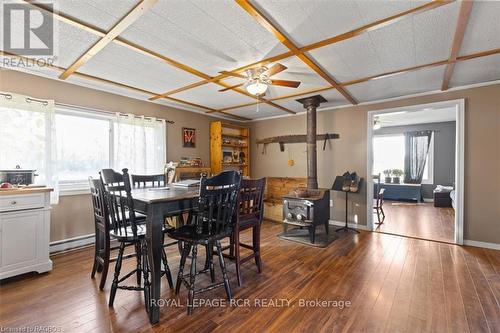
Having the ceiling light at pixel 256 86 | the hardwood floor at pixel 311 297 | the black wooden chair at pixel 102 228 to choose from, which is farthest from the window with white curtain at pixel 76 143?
the ceiling light at pixel 256 86

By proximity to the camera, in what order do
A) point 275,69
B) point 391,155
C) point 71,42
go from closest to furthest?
point 71,42 < point 275,69 < point 391,155

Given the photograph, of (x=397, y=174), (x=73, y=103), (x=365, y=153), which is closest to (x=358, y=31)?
(x=365, y=153)

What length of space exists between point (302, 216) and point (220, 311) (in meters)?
2.03

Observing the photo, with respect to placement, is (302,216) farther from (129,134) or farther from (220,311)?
(129,134)

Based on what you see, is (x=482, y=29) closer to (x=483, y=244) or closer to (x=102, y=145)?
(x=483, y=244)

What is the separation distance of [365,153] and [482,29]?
2.44 m

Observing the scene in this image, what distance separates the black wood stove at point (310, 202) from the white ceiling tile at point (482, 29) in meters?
1.88

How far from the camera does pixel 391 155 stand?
7852 mm

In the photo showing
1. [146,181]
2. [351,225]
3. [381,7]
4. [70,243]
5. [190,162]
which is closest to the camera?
[381,7]

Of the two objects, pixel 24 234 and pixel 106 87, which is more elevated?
pixel 106 87

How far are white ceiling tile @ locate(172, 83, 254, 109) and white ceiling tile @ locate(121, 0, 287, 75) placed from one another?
34.2 inches

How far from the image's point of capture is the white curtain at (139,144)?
3.57m

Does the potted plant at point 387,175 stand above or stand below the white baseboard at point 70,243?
above

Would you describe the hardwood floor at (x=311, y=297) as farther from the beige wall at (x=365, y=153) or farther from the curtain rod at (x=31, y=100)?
the curtain rod at (x=31, y=100)
